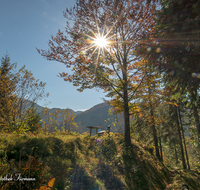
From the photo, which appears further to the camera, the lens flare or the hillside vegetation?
the lens flare

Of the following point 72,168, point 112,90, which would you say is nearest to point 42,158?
point 72,168

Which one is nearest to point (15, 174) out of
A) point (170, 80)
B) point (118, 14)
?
point (170, 80)

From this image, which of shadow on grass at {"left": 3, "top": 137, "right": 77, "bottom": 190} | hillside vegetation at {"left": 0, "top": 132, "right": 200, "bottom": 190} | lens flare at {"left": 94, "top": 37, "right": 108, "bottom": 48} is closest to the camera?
Answer: hillside vegetation at {"left": 0, "top": 132, "right": 200, "bottom": 190}

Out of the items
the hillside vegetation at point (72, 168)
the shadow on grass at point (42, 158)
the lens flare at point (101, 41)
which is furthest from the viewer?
the lens flare at point (101, 41)

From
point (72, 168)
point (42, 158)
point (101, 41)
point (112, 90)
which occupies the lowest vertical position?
point (72, 168)

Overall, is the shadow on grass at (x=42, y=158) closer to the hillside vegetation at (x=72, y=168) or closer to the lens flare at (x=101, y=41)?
the hillside vegetation at (x=72, y=168)

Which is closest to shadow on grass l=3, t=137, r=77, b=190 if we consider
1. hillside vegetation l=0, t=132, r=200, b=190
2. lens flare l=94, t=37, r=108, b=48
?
hillside vegetation l=0, t=132, r=200, b=190

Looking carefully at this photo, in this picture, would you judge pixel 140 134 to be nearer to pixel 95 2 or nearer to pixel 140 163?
pixel 140 163

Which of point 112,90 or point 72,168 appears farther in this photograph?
point 112,90

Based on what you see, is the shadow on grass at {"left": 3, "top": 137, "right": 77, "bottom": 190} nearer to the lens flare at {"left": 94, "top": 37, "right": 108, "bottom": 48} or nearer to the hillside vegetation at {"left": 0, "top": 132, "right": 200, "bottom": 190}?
the hillside vegetation at {"left": 0, "top": 132, "right": 200, "bottom": 190}

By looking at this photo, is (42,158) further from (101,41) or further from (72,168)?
(101,41)

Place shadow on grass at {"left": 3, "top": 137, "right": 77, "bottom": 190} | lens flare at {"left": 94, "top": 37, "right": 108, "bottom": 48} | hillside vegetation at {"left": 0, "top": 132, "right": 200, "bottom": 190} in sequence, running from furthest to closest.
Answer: lens flare at {"left": 94, "top": 37, "right": 108, "bottom": 48}
shadow on grass at {"left": 3, "top": 137, "right": 77, "bottom": 190}
hillside vegetation at {"left": 0, "top": 132, "right": 200, "bottom": 190}

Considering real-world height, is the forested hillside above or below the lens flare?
below

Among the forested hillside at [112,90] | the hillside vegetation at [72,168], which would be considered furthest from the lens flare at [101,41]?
the hillside vegetation at [72,168]
